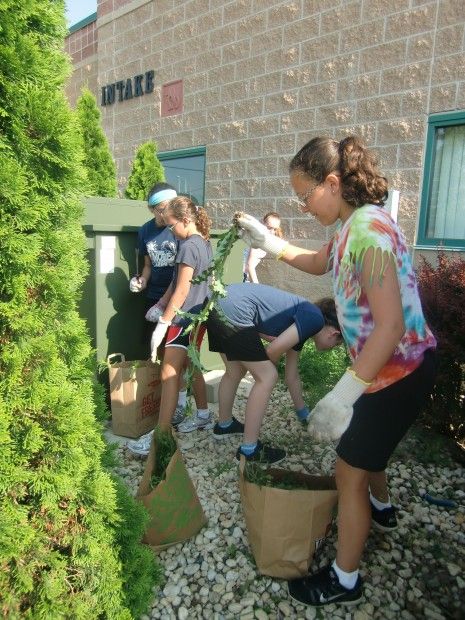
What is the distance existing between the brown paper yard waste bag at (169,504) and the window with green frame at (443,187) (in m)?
4.04

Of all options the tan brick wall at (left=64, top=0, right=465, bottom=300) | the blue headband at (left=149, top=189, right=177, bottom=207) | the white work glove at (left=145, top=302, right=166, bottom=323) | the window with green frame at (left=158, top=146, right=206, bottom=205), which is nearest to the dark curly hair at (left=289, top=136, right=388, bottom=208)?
the white work glove at (left=145, top=302, right=166, bottom=323)

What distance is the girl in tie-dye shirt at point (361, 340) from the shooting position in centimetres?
162

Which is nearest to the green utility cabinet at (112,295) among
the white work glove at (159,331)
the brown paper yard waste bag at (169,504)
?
the white work glove at (159,331)

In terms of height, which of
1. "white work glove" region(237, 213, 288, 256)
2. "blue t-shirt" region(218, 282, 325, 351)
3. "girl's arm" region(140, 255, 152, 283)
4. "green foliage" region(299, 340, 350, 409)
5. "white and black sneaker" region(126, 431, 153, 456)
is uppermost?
"white work glove" region(237, 213, 288, 256)

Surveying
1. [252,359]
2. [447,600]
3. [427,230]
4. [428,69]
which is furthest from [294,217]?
[447,600]

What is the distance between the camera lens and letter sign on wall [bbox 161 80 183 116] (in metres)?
7.78

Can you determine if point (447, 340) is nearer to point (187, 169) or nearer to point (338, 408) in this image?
point (338, 408)

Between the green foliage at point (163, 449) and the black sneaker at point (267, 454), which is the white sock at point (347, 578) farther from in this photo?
the black sneaker at point (267, 454)

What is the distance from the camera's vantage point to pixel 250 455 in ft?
9.83

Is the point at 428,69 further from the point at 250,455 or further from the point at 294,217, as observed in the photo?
the point at 250,455

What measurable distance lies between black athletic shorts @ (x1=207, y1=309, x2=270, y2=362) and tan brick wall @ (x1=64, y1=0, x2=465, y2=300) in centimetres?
316

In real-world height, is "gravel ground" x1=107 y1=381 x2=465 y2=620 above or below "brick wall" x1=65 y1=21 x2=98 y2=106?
below

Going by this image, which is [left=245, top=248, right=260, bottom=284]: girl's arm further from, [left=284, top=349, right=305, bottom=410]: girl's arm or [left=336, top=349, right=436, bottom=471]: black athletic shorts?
[left=336, top=349, right=436, bottom=471]: black athletic shorts

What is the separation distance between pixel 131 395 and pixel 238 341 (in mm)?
1010
